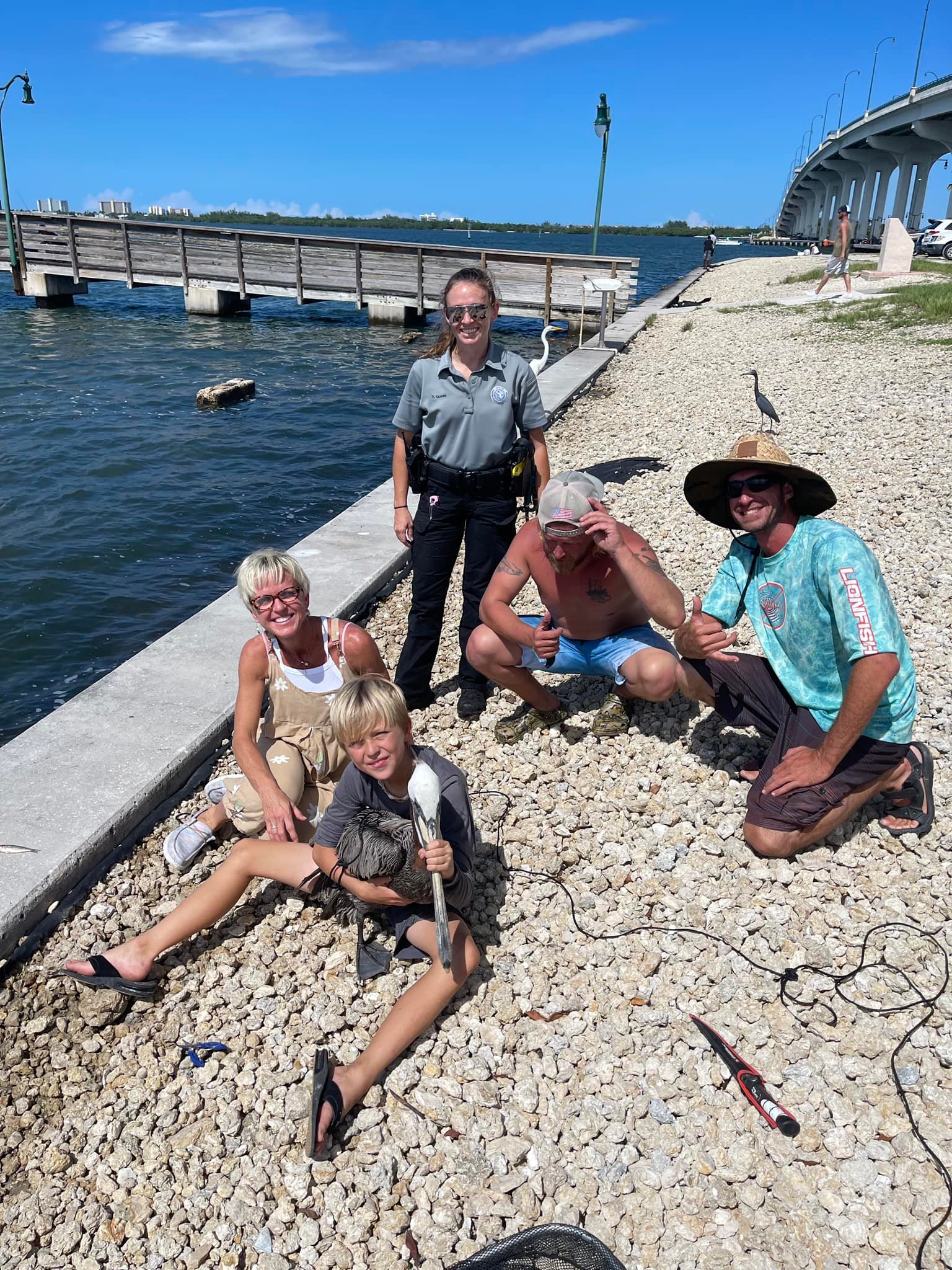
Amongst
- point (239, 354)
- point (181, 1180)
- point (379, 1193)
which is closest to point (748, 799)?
point (379, 1193)

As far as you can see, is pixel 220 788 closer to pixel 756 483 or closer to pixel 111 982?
pixel 111 982

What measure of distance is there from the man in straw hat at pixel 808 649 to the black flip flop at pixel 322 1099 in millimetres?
1798

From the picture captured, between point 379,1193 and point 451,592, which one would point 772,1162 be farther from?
point 451,592

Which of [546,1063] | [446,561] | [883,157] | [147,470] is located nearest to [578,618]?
[446,561]

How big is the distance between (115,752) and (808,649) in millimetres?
2950

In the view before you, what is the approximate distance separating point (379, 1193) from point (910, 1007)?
5.59ft

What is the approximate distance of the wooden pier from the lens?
2291 centimetres

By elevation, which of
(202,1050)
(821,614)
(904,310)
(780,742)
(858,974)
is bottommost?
(202,1050)

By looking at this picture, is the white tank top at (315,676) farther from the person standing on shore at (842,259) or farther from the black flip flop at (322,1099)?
the person standing on shore at (842,259)

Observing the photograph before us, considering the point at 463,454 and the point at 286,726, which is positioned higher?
the point at 463,454

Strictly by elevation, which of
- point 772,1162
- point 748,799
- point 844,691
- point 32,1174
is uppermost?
point 844,691

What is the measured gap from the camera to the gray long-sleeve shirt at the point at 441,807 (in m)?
3.00

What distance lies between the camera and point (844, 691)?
10.7 ft

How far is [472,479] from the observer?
171 inches
